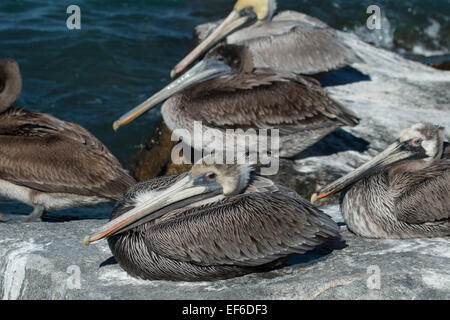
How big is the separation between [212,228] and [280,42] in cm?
515

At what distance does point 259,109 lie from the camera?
22.6ft

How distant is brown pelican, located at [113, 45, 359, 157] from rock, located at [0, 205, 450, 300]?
6.54 feet

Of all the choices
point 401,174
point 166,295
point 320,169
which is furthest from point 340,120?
point 166,295

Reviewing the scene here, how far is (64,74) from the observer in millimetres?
12039

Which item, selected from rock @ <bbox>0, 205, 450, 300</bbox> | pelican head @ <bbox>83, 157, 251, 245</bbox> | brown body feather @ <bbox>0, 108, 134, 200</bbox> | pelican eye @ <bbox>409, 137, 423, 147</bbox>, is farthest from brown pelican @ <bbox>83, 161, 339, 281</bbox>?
brown body feather @ <bbox>0, 108, 134, 200</bbox>

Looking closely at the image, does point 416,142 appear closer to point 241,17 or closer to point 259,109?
point 259,109

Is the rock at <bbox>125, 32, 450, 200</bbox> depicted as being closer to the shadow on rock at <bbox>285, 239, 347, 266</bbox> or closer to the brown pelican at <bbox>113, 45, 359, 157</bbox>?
the brown pelican at <bbox>113, 45, 359, 157</bbox>

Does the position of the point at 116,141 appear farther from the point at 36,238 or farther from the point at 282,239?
the point at 282,239

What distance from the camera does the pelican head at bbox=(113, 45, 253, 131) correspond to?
7.30m

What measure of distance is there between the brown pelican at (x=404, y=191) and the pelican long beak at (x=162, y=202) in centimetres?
115

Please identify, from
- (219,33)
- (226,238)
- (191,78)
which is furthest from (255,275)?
(219,33)

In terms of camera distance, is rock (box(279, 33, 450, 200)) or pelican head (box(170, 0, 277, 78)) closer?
rock (box(279, 33, 450, 200))

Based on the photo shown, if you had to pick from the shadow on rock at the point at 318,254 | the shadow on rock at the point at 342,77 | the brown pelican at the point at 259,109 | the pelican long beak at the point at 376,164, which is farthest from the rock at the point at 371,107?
the shadow on rock at the point at 318,254

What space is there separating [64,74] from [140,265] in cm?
822
